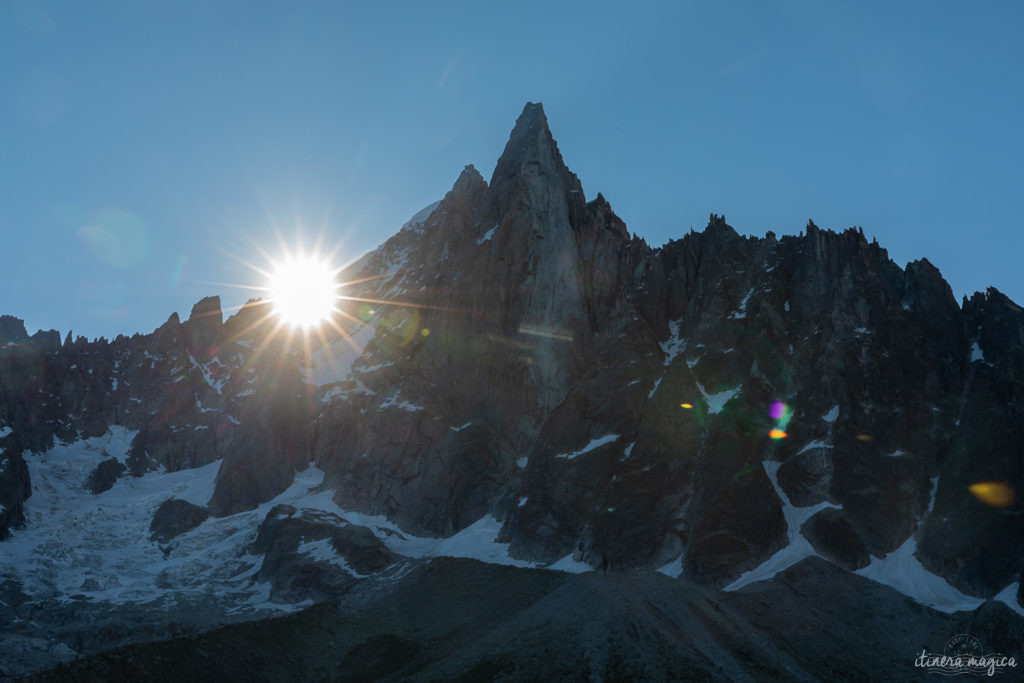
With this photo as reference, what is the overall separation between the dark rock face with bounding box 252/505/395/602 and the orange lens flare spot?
2816 inches

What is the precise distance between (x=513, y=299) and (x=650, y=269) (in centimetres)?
2371

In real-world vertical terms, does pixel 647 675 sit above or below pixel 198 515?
below

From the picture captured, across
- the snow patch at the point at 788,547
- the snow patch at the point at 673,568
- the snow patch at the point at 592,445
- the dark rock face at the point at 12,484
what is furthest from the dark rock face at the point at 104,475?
the snow patch at the point at 788,547

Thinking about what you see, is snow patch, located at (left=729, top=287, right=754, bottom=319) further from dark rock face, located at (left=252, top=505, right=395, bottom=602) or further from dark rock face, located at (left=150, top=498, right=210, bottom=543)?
dark rock face, located at (left=150, top=498, right=210, bottom=543)

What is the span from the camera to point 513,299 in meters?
137

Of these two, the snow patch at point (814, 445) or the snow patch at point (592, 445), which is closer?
the snow patch at point (814, 445)

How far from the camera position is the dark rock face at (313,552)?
104188 mm

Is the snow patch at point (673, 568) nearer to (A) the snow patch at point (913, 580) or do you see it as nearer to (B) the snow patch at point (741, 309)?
(A) the snow patch at point (913, 580)

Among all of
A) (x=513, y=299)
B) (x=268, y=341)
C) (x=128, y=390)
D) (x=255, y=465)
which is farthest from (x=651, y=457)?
(x=128, y=390)

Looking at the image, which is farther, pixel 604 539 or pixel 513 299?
pixel 513 299

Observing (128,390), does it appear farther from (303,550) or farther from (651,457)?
(651,457)

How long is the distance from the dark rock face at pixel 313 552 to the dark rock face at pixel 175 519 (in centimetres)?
1928

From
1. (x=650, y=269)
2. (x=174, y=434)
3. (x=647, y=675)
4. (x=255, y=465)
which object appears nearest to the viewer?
(x=647, y=675)

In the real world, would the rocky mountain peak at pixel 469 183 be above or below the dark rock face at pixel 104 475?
above
